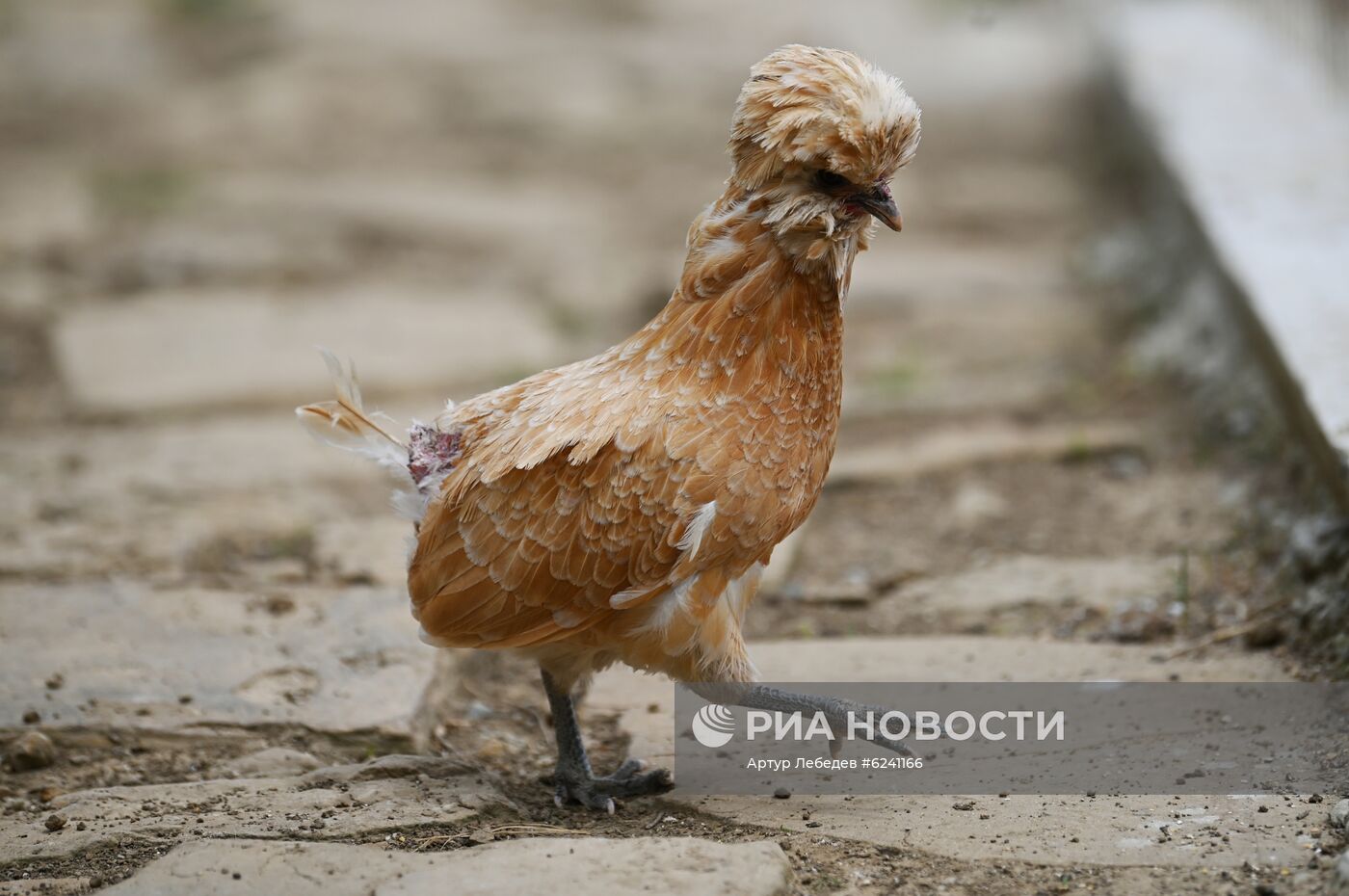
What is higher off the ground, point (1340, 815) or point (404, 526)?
point (404, 526)

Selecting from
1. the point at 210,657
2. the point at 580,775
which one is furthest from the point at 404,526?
the point at 580,775

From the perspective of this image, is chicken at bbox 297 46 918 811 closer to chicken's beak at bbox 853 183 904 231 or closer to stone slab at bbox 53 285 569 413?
chicken's beak at bbox 853 183 904 231

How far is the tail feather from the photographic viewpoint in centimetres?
344

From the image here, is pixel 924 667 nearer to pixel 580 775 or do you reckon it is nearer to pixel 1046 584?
pixel 1046 584

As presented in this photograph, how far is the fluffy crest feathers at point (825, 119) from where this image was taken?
2939mm

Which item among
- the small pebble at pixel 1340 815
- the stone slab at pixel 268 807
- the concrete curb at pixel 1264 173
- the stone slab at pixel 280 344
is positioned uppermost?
the concrete curb at pixel 1264 173

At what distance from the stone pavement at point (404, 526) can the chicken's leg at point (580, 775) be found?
7 cm

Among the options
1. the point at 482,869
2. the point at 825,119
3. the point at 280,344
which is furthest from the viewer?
the point at 280,344

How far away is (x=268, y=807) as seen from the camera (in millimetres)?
3105

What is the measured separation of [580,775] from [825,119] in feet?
5.45

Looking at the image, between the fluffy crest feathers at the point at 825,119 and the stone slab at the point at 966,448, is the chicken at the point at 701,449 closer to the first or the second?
the fluffy crest feathers at the point at 825,119

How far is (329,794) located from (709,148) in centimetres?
729

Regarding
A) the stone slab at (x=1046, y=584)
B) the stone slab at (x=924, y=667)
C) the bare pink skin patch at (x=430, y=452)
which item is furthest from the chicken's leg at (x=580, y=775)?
the stone slab at (x=1046, y=584)

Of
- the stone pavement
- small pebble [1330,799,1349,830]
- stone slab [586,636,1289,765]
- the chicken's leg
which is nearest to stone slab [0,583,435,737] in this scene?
the stone pavement
